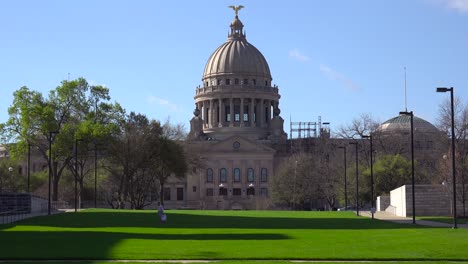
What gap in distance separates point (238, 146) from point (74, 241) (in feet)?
469

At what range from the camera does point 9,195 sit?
69.2 metres

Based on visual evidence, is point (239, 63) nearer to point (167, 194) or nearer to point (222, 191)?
point (222, 191)

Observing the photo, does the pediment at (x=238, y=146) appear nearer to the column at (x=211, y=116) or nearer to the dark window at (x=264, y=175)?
the dark window at (x=264, y=175)

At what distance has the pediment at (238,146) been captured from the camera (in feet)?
586

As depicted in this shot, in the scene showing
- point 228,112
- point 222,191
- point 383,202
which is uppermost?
point 228,112

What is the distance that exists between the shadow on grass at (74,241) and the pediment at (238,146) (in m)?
135

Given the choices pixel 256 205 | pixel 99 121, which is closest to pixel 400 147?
pixel 256 205

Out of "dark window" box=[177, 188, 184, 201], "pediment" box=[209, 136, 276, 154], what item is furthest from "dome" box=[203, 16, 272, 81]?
"dark window" box=[177, 188, 184, 201]

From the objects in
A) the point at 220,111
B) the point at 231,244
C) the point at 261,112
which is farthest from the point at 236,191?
the point at 231,244

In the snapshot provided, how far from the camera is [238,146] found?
180 m

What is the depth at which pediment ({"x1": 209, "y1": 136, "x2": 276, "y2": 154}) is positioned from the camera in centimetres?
17850

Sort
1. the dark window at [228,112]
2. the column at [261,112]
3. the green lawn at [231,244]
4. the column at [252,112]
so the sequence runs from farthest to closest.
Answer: the dark window at [228,112] → the column at [261,112] → the column at [252,112] → the green lawn at [231,244]

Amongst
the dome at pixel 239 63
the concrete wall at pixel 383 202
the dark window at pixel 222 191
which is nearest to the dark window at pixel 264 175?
the dark window at pixel 222 191

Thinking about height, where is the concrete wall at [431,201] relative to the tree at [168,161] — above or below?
below
